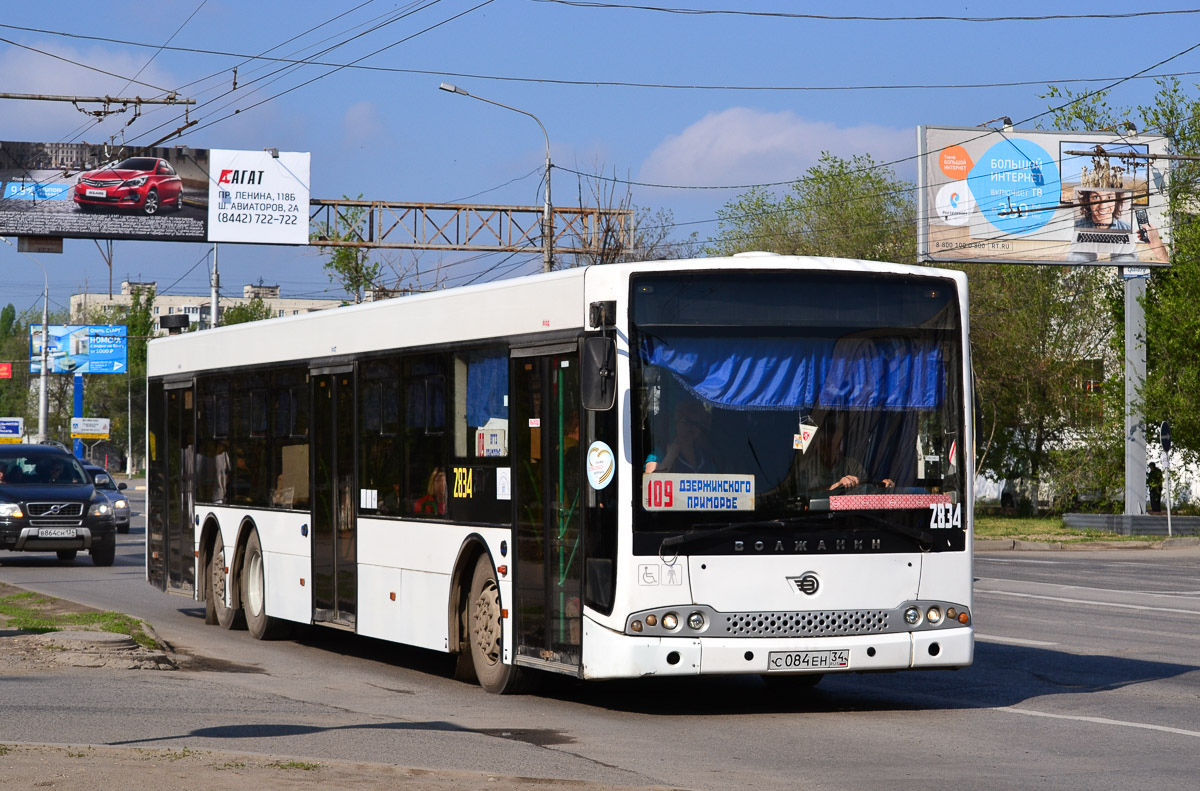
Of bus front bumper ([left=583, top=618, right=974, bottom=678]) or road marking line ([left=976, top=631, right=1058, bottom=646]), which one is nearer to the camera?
bus front bumper ([left=583, top=618, right=974, bottom=678])

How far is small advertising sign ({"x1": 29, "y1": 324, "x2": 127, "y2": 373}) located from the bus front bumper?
70995 millimetres

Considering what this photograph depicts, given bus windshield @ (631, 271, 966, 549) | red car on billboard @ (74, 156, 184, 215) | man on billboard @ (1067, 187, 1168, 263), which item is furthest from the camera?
red car on billboard @ (74, 156, 184, 215)

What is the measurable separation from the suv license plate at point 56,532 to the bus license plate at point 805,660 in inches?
762

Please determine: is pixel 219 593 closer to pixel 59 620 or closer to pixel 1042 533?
pixel 59 620

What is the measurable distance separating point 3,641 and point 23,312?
139448mm

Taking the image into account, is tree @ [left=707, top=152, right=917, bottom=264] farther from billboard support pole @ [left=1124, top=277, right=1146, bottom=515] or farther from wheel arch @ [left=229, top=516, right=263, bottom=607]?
wheel arch @ [left=229, top=516, right=263, bottom=607]

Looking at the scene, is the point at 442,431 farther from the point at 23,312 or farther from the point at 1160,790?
the point at 23,312

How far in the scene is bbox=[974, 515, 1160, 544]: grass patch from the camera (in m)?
36.6

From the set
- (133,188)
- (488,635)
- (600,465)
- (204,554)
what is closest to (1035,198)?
(133,188)

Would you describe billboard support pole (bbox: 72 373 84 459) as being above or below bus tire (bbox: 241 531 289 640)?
above

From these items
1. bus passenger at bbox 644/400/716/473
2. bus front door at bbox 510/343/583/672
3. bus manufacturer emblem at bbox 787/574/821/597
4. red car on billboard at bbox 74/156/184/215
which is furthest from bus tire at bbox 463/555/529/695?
red car on billboard at bbox 74/156/184/215

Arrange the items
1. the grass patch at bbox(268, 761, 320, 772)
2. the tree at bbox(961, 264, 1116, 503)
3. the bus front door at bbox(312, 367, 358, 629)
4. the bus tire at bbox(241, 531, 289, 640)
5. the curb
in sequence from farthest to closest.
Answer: the tree at bbox(961, 264, 1116, 503) < the curb < the bus tire at bbox(241, 531, 289, 640) < the bus front door at bbox(312, 367, 358, 629) < the grass patch at bbox(268, 761, 320, 772)

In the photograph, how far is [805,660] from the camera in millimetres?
10062

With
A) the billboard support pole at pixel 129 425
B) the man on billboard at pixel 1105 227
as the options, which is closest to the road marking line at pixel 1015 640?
the man on billboard at pixel 1105 227
